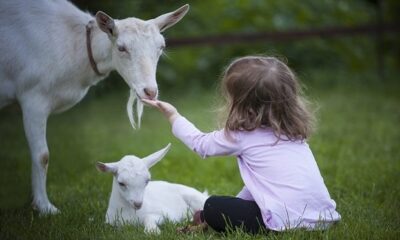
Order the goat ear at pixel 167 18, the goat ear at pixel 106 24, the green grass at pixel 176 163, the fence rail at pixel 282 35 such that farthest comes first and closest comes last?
the fence rail at pixel 282 35 < the goat ear at pixel 167 18 < the goat ear at pixel 106 24 < the green grass at pixel 176 163

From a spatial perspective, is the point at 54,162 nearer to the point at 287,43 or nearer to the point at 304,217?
the point at 304,217

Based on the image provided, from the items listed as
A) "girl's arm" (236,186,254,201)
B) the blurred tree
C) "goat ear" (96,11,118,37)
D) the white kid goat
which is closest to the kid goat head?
the white kid goat

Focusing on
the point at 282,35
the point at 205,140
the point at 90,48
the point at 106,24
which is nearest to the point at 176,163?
the point at 90,48

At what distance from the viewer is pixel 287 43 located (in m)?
11.1

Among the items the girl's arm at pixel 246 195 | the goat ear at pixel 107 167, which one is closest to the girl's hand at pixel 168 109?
the goat ear at pixel 107 167

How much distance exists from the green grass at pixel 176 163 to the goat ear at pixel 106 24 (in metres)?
1.11

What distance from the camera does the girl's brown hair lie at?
3090 millimetres

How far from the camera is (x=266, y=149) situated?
10.1 ft

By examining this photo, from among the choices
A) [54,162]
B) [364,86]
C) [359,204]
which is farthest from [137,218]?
[364,86]

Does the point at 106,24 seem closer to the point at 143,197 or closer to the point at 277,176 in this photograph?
the point at 143,197

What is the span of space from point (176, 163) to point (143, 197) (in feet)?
6.44

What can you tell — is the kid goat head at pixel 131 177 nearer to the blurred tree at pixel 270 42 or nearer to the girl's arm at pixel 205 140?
the girl's arm at pixel 205 140

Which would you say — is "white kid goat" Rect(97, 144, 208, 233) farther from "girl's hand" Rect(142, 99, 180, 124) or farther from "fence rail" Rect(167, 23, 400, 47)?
"fence rail" Rect(167, 23, 400, 47)

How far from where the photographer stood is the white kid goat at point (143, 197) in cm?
326
